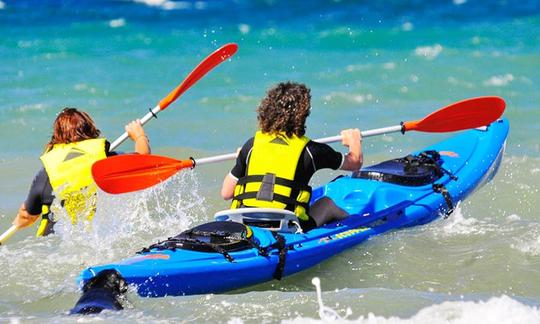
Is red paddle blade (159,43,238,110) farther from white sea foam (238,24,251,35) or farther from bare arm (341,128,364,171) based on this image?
white sea foam (238,24,251,35)

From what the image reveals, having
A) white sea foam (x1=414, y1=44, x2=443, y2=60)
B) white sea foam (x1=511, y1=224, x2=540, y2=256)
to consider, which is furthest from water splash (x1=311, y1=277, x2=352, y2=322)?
white sea foam (x1=414, y1=44, x2=443, y2=60)

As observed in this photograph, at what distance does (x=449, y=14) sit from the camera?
14.4 metres

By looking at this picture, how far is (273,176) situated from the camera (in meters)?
5.48

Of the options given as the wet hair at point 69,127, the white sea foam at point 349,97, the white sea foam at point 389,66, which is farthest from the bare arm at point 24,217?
the white sea foam at point 389,66

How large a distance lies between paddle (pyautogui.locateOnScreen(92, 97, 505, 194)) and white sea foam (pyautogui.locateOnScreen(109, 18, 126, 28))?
8.99 meters

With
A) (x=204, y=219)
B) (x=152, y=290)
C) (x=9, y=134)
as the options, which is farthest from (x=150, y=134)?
(x=152, y=290)

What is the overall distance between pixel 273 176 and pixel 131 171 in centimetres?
87

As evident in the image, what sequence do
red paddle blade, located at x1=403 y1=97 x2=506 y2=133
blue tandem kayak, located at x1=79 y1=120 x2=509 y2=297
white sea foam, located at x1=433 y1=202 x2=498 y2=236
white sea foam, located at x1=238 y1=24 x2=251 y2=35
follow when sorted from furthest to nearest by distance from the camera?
1. white sea foam, located at x1=238 y1=24 x2=251 y2=35
2. red paddle blade, located at x1=403 y1=97 x2=506 y2=133
3. white sea foam, located at x1=433 y1=202 x2=498 y2=236
4. blue tandem kayak, located at x1=79 y1=120 x2=509 y2=297

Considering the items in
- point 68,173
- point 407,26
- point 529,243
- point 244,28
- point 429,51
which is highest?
point 244,28

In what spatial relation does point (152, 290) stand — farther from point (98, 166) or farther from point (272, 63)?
point (272, 63)

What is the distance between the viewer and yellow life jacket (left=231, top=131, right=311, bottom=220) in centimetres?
547

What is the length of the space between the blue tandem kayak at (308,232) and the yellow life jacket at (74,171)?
736 mm

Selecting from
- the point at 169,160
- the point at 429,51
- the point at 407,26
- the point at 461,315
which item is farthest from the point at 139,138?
the point at 407,26

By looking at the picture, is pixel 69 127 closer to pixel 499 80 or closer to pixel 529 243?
pixel 529 243
